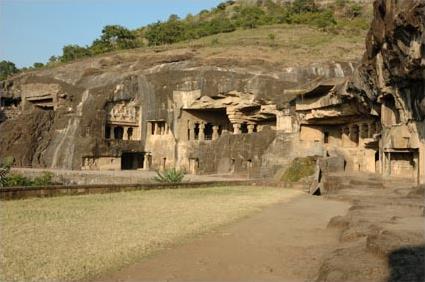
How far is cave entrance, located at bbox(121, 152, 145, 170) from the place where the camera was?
4429cm

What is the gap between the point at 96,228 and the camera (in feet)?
33.5

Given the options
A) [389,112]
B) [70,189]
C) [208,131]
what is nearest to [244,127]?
[208,131]

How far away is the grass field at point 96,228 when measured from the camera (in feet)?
23.3

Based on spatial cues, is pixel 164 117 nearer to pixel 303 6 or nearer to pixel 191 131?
pixel 191 131

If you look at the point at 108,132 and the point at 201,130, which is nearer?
the point at 201,130

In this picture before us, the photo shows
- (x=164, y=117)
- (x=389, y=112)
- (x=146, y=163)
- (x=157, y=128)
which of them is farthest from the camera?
(x=157, y=128)

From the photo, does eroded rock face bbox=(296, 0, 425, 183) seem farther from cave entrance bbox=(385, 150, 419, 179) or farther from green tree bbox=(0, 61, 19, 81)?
green tree bbox=(0, 61, 19, 81)

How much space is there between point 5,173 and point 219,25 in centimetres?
5752

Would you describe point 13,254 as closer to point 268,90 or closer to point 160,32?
point 268,90

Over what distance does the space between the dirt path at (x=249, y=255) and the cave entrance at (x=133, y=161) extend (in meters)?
32.7

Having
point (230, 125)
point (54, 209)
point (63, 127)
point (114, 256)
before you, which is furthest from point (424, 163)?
point (63, 127)

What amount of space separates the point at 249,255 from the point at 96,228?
351 cm

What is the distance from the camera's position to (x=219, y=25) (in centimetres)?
7388

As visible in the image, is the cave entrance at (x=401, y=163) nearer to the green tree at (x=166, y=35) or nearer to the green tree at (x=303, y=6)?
the green tree at (x=166, y=35)
